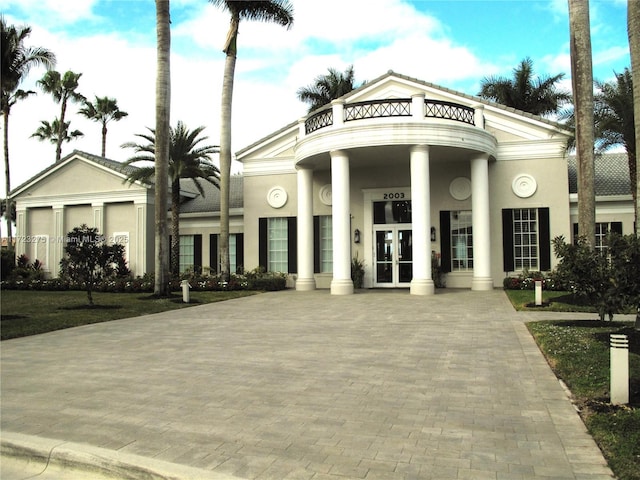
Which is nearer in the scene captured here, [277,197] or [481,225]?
[481,225]

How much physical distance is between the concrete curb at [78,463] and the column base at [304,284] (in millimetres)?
16127

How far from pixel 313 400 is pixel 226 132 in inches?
701

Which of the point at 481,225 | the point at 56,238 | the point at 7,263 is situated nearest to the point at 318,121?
the point at 481,225

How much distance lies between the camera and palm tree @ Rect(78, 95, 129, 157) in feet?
153

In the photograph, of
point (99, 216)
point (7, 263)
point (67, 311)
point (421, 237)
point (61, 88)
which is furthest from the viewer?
point (61, 88)

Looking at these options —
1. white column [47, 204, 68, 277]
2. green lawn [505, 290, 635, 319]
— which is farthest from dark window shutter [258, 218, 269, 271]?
white column [47, 204, 68, 277]

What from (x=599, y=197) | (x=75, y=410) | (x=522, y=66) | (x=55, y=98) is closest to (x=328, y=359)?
(x=75, y=410)

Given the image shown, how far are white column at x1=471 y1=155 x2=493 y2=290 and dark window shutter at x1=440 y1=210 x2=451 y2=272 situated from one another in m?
1.63

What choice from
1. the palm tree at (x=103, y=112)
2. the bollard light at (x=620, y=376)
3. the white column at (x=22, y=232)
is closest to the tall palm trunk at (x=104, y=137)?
the palm tree at (x=103, y=112)

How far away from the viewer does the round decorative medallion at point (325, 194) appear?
885 inches

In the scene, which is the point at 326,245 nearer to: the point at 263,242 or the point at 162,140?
the point at 263,242

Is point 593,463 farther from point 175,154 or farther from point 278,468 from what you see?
point 175,154

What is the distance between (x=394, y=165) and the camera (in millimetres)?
21531

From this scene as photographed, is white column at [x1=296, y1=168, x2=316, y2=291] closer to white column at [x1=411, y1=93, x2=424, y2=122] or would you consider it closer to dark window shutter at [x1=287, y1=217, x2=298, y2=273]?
dark window shutter at [x1=287, y1=217, x2=298, y2=273]
